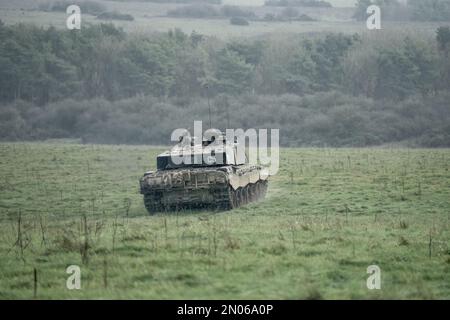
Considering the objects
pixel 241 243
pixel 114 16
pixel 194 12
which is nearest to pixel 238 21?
pixel 194 12

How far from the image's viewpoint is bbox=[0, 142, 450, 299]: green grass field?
11156mm

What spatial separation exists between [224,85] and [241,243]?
6207cm

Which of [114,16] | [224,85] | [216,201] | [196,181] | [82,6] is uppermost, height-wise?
[82,6]

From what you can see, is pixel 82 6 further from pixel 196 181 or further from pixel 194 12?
pixel 196 181

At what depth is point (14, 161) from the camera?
38.8 metres

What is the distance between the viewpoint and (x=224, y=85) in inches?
2990

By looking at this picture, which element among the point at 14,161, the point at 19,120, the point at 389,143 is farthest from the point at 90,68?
the point at 14,161

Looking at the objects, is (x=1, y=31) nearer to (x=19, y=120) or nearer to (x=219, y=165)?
(x=19, y=120)

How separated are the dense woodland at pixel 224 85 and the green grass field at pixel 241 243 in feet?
111

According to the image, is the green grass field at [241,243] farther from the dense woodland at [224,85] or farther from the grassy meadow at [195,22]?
the grassy meadow at [195,22]

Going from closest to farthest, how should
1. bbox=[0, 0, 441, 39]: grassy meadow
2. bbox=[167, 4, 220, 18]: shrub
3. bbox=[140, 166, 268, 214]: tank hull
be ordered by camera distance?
bbox=[140, 166, 268, 214]: tank hull < bbox=[0, 0, 441, 39]: grassy meadow < bbox=[167, 4, 220, 18]: shrub

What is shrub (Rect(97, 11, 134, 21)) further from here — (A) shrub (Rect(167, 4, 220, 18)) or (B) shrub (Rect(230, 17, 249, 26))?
(B) shrub (Rect(230, 17, 249, 26))

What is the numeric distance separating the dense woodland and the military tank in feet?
117

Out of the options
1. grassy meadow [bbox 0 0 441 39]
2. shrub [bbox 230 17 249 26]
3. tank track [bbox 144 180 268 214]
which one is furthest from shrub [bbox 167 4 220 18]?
tank track [bbox 144 180 268 214]
